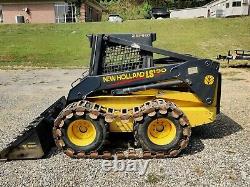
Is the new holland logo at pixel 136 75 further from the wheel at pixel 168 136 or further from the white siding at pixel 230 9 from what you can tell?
the white siding at pixel 230 9

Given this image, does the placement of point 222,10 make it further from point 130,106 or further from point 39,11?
point 130,106

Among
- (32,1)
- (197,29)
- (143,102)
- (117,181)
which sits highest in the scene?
(32,1)

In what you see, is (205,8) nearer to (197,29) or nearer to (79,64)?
(197,29)

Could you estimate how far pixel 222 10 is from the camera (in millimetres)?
37906

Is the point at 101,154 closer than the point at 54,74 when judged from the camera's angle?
Yes

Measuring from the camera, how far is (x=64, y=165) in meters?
5.57

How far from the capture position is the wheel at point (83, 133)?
574cm

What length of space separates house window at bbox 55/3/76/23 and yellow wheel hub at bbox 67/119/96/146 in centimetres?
3103

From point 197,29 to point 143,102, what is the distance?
21.0 m

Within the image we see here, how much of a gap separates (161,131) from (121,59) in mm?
1523

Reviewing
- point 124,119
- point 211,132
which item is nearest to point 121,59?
point 124,119

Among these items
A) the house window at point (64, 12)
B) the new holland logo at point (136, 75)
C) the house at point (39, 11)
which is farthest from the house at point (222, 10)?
the new holland logo at point (136, 75)

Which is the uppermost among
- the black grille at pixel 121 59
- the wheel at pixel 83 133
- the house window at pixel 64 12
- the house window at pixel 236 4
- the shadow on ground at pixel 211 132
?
the house window at pixel 236 4

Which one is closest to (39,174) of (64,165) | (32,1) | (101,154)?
(64,165)
